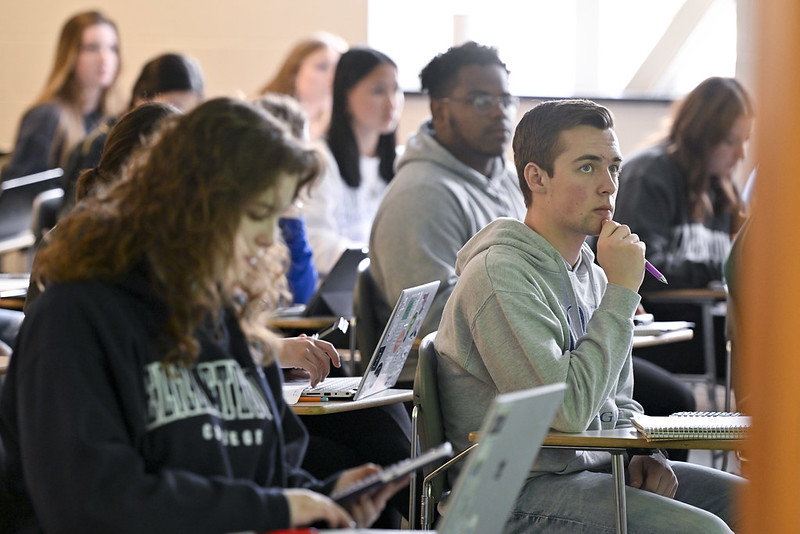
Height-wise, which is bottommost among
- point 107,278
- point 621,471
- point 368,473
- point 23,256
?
point 23,256

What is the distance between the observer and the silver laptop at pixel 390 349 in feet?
7.04

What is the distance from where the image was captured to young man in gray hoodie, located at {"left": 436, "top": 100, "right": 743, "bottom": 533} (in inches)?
72.5

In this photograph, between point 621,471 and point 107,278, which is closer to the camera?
point 107,278

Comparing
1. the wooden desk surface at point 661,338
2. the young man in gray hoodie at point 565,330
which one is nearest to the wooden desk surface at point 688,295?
the wooden desk surface at point 661,338

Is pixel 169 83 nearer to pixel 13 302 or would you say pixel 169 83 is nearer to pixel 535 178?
pixel 13 302

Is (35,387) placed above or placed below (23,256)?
above

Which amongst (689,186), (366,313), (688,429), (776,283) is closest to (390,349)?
(688,429)

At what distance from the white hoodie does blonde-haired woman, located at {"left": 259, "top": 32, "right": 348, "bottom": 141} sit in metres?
3.43

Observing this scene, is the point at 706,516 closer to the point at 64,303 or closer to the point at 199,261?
the point at 199,261

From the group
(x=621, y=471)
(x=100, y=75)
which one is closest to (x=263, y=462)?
(x=621, y=471)

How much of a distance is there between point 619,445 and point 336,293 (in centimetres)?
176

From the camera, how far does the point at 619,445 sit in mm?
1729

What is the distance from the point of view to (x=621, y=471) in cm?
175

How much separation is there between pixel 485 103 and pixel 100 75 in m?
2.80
